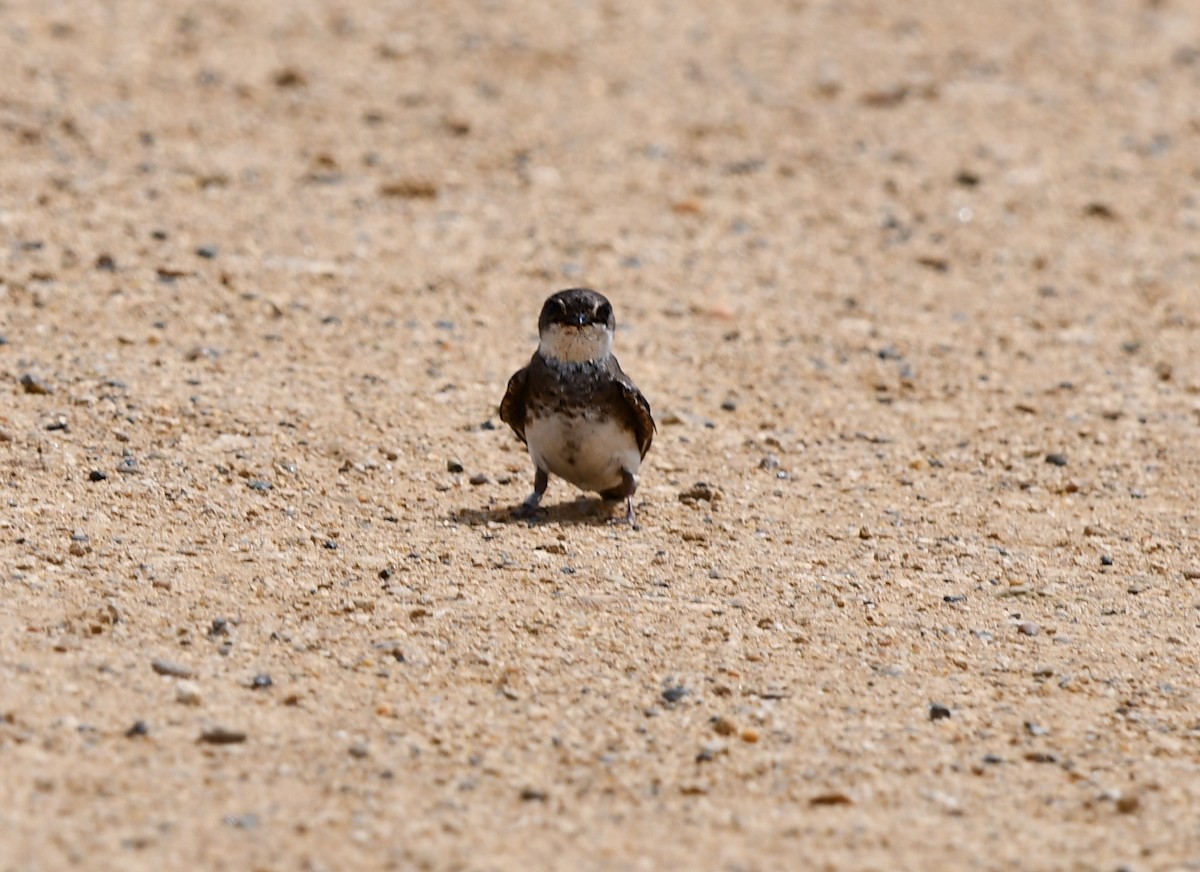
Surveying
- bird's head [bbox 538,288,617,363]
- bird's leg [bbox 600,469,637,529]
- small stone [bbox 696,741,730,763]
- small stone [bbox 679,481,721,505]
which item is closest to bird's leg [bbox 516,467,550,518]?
bird's leg [bbox 600,469,637,529]

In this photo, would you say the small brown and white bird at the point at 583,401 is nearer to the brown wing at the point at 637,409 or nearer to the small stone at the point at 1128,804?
the brown wing at the point at 637,409

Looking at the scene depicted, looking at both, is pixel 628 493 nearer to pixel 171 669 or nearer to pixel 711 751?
pixel 711 751

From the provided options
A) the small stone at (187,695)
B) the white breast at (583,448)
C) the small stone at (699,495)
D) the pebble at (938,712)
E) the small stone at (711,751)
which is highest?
the white breast at (583,448)

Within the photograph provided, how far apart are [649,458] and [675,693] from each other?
287cm

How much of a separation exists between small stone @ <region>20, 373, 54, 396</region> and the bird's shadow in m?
2.10

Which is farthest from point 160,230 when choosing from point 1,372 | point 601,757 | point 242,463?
point 601,757

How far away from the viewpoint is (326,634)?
6.21m

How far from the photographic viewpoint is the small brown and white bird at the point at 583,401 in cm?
760

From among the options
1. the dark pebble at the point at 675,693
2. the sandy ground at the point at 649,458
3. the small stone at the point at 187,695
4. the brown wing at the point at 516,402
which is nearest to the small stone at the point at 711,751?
the sandy ground at the point at 649,458

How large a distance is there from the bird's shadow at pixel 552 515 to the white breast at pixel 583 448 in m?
0.16

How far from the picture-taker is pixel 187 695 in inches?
220

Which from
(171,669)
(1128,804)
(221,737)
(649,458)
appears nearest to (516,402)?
(649,458)

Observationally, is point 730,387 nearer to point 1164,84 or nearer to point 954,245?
point 954,245

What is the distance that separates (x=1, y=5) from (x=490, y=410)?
24.1 feet
